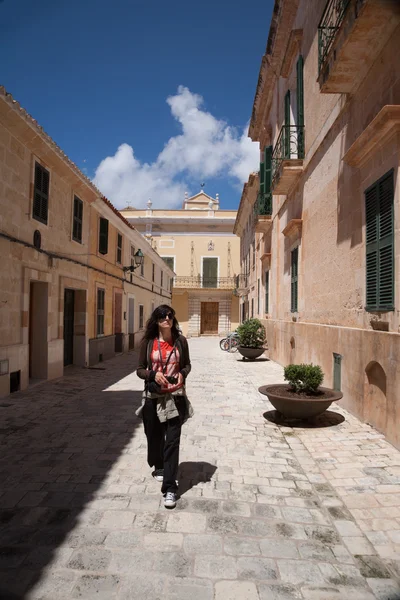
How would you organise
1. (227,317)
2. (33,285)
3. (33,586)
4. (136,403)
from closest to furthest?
(33,586) < (136,403) < (33,285) < (227,317)

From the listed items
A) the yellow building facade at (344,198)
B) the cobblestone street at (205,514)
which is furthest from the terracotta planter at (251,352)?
the cobblestone street at (205,514)

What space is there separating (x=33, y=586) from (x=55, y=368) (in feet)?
25.3

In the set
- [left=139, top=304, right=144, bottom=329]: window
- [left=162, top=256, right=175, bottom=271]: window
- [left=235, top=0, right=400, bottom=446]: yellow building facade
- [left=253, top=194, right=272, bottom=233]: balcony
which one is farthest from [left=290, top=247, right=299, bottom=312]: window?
[left=162, top=256, right=175, bottom=271]: window

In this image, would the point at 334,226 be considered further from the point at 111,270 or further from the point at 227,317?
the point at 227,317

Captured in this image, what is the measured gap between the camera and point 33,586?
90.5 inches

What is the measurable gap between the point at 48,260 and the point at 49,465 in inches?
235

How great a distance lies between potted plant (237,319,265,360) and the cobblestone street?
7879 millimetres

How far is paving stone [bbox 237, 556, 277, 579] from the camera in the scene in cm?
241

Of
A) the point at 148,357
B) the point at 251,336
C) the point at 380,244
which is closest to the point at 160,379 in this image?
the point at 148,357

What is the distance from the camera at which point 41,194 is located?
8.77 meters

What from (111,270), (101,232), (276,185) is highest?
(276,185)

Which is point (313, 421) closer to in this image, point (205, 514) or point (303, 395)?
point (303, 395)

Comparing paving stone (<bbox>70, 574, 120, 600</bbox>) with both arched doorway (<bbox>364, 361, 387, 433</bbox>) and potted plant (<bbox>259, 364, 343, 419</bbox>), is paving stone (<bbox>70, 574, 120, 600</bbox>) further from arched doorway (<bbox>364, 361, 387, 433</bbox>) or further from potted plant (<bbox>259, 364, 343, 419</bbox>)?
arched doorway (<bbox>364, 361, 387, 433</bbox>)

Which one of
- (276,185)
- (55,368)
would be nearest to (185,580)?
(55,368)
